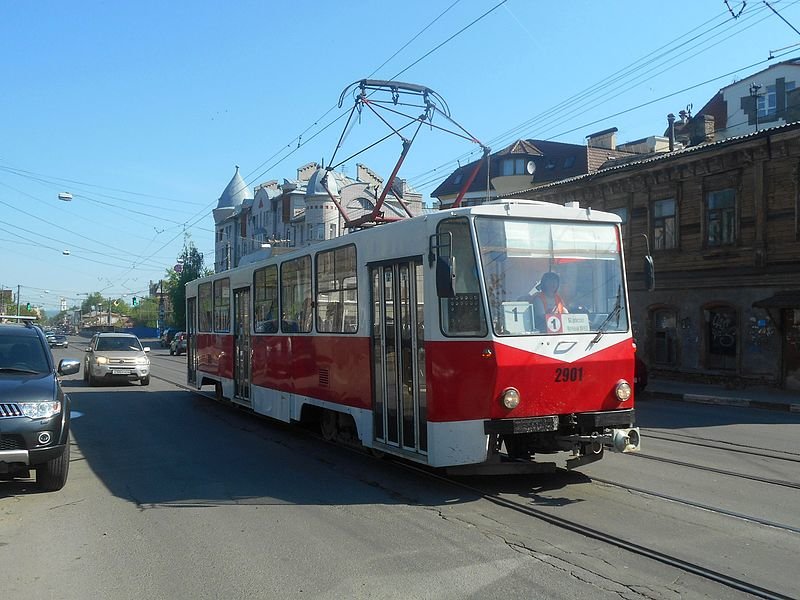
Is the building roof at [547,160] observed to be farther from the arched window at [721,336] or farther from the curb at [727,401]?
the curb at [727,401]

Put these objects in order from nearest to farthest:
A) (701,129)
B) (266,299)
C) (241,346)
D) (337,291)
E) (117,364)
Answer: (337,291) → (266,299) → (241,346) → (117,364) → (701,129)

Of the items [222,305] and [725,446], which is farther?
[222,305]

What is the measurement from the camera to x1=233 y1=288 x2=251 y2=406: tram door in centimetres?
1367

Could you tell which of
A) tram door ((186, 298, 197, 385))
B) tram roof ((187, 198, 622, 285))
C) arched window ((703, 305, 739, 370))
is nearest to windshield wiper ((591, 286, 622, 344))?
tram roof ((187, 198, 622, 285))

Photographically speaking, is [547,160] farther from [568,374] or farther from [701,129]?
[568,374]

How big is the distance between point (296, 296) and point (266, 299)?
63.5 inches

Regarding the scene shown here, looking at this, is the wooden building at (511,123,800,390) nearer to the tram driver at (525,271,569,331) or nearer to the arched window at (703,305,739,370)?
the arched window at (703,305,739,370)

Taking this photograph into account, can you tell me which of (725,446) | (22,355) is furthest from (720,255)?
(22,355)

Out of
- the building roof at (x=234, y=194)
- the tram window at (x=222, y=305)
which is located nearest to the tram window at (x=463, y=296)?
the tram window at (x=222, y=305)

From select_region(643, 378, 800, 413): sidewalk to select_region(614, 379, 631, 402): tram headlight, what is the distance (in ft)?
39.7

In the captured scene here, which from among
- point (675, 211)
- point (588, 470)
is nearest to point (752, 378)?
point (675, 211)

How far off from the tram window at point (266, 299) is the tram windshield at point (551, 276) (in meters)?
5.56

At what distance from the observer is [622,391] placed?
7.77 meters

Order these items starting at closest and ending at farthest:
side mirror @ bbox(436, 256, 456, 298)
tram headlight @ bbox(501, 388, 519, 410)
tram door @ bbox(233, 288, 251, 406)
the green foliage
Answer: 1. side mirror @ bbox(436, 256, 456, 298)
2. tram headlight @ bbox(501, 388, 519, 410)
3. tram door @ bbox(233, 288, 251, 406)
4. the green foliage
